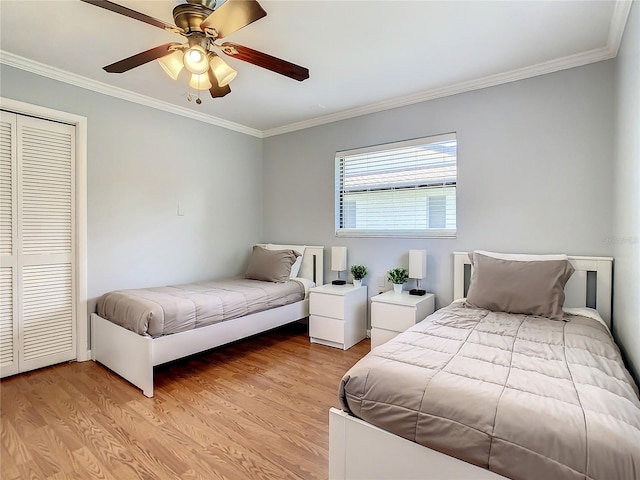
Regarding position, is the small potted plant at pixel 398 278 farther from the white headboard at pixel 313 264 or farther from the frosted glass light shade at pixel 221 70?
the frosted glass light shade at pixel 221 70

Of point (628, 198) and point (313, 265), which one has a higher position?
point (628, 198)

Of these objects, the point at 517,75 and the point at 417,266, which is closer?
the point at 517,75

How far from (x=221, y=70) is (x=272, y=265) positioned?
211 centimetres

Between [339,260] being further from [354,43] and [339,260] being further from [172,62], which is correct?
[172,62]

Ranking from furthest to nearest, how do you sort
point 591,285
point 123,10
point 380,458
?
point 591,285 < point 123,10 < point 380,458

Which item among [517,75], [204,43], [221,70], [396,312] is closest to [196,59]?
[204,43]

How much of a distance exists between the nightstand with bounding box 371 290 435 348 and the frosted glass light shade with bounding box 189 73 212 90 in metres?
2.19

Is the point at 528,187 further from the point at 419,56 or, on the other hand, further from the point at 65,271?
the point at 65,271

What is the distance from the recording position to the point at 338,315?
3.37 metres

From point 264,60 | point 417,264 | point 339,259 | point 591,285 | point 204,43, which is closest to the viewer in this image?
point 204,43

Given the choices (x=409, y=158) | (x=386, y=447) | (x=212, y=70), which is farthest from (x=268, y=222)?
(x=386, y=447)

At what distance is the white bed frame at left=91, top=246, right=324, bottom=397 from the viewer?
246 cm

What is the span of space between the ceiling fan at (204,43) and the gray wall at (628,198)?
5.76 ft

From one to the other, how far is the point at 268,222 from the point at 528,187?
3.03 metres
